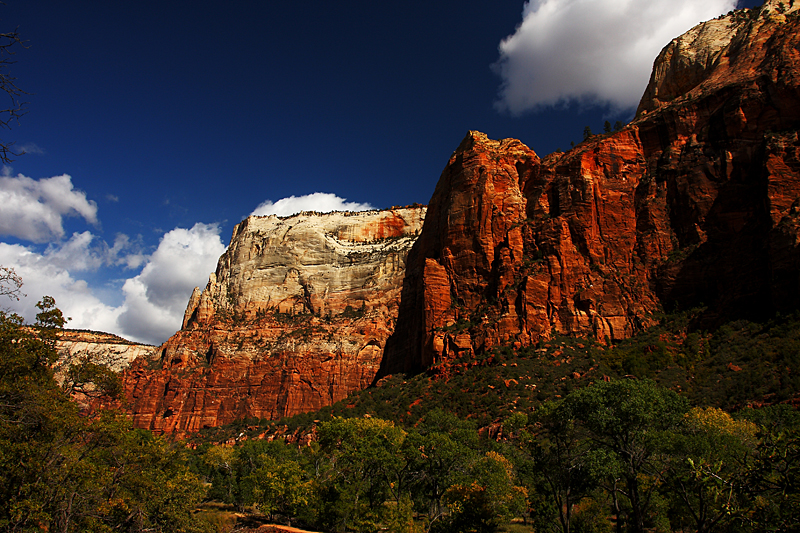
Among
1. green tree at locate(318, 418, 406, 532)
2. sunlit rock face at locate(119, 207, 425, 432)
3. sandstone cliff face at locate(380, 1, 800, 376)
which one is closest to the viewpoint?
green tree at locate(318, 418, 406, 532)

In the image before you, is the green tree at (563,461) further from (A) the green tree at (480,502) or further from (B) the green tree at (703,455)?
(B) the green tree at (703,455)

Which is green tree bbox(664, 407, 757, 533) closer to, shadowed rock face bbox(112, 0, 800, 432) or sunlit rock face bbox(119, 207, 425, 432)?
shadowed rock face bbox(112, 0, 800, 432)

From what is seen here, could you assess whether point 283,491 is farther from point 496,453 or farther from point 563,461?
point 563,461

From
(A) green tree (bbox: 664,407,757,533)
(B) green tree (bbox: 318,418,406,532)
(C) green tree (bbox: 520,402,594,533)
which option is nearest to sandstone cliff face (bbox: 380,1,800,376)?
(A) green tree (bbox: 664,407,757,533)

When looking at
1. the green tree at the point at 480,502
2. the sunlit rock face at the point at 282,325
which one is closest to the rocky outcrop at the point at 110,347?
the sunlit rock face at the point at 282,325

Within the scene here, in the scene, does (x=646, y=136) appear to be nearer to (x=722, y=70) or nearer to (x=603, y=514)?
(x=722, y=70)

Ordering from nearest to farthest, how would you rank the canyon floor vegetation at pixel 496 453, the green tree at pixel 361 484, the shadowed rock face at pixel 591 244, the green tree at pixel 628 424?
the canyon floor vegetation at pixel 496 453
the green tree at pixel 628 424
the green tree at pixel 361 484
the shadowed rock face at pixel 591 244

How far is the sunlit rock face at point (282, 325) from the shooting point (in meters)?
93.1

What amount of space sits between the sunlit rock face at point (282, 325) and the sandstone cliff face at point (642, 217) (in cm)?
2413

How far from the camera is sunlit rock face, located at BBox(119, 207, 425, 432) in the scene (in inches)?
3666

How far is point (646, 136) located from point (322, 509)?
209 ft

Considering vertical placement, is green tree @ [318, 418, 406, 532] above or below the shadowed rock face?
below

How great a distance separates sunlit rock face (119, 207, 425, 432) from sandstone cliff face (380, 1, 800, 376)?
79.2ft

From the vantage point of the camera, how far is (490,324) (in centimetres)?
6256
